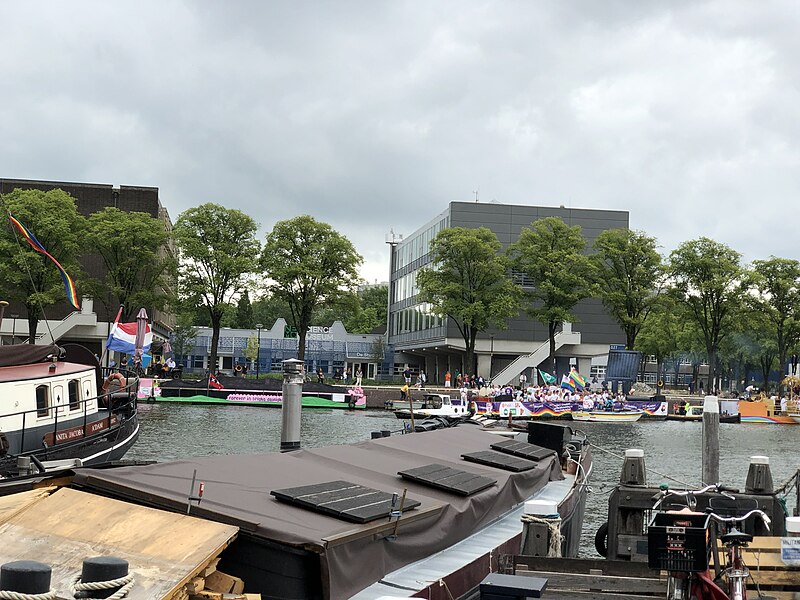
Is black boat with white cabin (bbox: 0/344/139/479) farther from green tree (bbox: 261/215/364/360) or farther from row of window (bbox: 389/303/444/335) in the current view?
row of window (bbox: 389/303/444/335)

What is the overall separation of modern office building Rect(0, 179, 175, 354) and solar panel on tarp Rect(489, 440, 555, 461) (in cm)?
6639

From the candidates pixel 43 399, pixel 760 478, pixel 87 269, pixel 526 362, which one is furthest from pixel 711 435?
pixel 87 269

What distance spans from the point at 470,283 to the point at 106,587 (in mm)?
70304

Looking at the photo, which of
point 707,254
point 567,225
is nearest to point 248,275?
point 567,225

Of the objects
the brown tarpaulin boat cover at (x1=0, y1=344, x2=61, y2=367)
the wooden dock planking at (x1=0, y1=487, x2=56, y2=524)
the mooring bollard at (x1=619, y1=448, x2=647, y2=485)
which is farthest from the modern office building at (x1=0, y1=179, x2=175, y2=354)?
the wooden dock planking at (x1=0, y1=487, x2=56, y2=524)

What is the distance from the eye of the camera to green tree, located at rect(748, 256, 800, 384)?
254 feet

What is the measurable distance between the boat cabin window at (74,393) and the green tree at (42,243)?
147 feet

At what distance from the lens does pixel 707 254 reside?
76.3 metres

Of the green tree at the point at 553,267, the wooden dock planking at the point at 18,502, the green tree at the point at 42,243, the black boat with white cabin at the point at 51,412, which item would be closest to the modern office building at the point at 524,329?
the green tree at the point at 553,267

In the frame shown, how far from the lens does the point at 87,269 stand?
266 ft

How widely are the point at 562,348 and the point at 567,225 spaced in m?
11.6

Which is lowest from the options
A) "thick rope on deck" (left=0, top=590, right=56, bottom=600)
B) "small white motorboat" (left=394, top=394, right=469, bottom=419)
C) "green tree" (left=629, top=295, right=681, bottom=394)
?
"small white motorboat" (left=394, top=394, right=469, bottom=419)

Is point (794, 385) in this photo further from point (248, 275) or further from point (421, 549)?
point (421, 549)

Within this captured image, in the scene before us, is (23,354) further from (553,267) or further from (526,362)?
(526,362)
